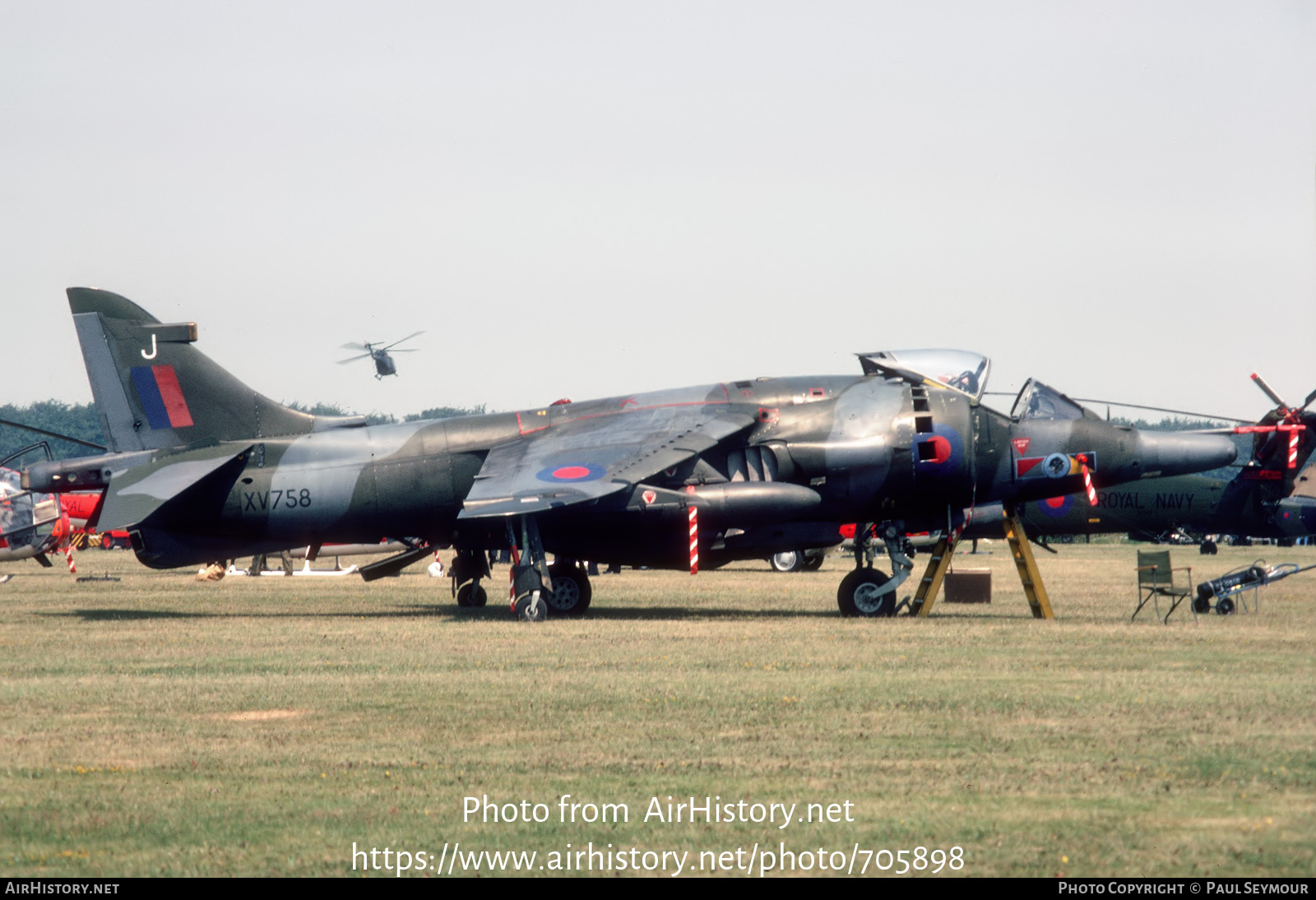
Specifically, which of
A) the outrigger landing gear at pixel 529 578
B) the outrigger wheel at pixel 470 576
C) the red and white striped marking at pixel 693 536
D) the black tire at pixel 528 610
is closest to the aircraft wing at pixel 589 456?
the red and white striped marking at pixel 693 536

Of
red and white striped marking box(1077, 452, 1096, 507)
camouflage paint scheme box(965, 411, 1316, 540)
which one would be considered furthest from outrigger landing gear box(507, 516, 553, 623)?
camouflage paint scheme box(965, 411, 1316, 540)

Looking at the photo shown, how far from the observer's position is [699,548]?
2402 centimetres

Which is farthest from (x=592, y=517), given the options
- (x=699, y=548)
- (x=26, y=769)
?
(x=26, y=769)

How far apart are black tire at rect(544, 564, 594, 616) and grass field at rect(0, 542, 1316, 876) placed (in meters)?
3.28

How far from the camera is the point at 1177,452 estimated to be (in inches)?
937

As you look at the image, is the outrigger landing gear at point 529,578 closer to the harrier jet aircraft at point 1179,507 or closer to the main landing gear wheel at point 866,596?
the main landing gear wheel at point 866,596

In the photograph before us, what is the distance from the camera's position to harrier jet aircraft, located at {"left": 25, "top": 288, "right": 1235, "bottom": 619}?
76.0ft

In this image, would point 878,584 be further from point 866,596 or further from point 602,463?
point 602,463

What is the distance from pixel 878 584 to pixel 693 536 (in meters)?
3.83

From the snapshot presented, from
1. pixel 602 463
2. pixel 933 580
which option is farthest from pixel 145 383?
pixel 933 580

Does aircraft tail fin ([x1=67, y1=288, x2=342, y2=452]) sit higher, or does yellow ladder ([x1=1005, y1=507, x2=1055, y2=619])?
aircraft tail fin ([x1=67, y1=288, x2=342, y2=452])

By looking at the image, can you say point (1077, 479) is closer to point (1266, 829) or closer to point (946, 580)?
point (946, 580)

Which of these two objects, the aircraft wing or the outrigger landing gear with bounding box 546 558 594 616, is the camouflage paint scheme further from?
the outrigger landing gear with bounding box 546 558 594 616

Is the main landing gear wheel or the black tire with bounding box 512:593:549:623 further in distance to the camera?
the main landing gear wheel
